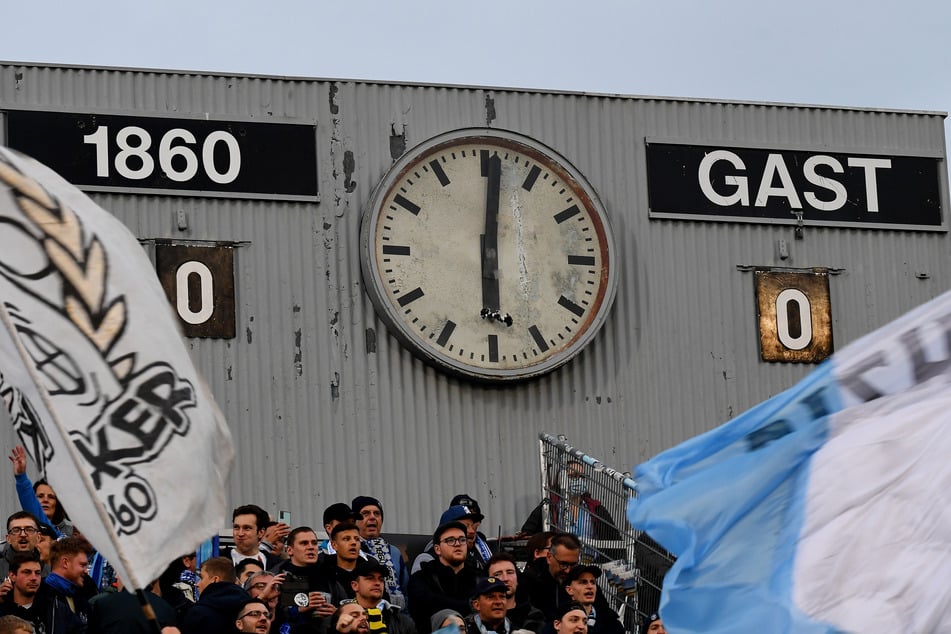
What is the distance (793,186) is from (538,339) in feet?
12.5

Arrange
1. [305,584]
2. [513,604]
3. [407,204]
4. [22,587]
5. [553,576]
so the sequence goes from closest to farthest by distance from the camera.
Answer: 1. [22,587]
2. [305,584]
3. [513,604]
4. [553,576]
5. [407,204]

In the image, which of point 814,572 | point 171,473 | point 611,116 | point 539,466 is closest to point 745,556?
point 814,572

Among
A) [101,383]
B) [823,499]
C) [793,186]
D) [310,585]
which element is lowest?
[310,585]

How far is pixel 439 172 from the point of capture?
24969mm

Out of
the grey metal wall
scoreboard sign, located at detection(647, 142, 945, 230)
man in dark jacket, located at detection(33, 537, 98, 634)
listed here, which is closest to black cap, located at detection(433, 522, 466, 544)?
man in dark jacket, located at detection(33, 537, 98, 634)

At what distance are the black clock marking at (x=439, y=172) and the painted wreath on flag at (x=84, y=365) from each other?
45.7 ft

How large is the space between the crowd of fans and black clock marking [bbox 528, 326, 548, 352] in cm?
425

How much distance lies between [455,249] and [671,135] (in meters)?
3.09

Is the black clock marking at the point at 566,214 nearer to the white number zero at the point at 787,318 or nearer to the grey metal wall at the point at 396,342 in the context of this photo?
the grey metal wall at the point at 396,342

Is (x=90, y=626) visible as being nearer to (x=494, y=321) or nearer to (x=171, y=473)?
(x=171, y=473)

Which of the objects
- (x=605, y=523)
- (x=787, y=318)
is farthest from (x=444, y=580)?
(x=787, y=318)

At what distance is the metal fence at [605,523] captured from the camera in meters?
21.6

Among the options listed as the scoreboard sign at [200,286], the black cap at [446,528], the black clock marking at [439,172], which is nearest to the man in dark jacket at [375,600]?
the black cap at [446,528]

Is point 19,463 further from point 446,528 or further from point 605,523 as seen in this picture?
point 605,523
